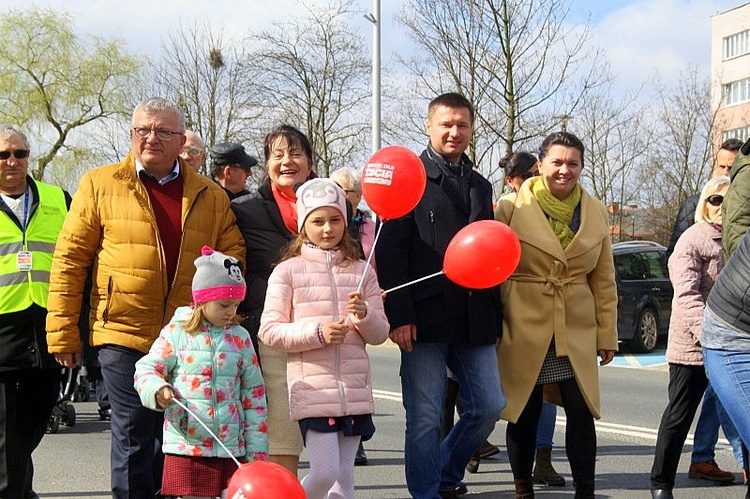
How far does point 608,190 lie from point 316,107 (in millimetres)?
12929

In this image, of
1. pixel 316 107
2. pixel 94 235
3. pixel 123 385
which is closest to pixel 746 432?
pixel 123 385

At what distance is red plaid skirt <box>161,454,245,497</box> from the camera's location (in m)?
4.21

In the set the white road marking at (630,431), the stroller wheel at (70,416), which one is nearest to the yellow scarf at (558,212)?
the white road marking at (630,431)

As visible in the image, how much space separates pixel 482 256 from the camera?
478 cm

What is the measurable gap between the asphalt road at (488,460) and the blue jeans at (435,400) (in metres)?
1.11

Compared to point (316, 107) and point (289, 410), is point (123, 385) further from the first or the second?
point (316, 107)

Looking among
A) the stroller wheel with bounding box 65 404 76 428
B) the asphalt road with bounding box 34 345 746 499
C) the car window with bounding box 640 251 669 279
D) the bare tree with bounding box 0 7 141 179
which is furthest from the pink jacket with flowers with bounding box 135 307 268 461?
the bare tree with bounding box 0 7 141 179

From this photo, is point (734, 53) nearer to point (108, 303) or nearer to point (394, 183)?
point (394, 183)

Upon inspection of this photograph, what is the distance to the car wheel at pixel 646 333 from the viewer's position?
53.8ft

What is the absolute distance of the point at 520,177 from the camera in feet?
24.9

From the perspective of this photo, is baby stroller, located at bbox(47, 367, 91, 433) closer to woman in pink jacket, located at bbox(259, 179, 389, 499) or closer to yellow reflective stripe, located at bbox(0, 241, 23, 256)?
yellow reflective stripe, located at bbox(0, 241, 23, 256)

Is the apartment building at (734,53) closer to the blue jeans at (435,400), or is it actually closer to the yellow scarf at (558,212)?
the yellow scarf at (558,212)

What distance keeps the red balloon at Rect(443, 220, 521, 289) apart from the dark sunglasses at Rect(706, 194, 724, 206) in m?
1.91

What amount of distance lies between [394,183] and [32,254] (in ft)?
7.48
